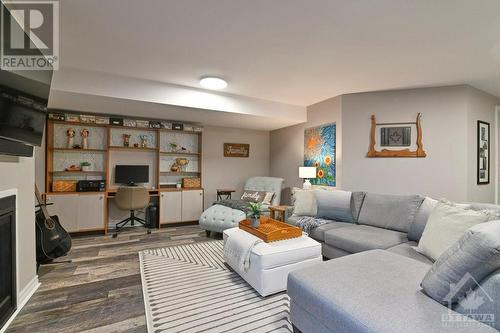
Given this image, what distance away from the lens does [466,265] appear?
1075 mm

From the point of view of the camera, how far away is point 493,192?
3.70m

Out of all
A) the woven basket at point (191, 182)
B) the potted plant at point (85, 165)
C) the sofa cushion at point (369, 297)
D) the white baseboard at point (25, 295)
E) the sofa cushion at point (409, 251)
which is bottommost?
the white baseboard at point (25, 295)

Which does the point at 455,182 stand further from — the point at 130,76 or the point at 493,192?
the point at 130,76

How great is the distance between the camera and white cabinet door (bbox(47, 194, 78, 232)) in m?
3.60

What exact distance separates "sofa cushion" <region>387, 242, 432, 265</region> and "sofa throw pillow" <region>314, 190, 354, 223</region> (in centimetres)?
85

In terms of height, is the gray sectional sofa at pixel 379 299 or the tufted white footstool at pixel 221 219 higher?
the gray sectional sofa at pixel 379 299

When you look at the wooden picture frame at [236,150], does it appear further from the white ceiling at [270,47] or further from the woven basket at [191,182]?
the white ceiling at [270,47]

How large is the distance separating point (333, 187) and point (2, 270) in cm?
409

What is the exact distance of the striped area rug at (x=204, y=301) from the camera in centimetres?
167

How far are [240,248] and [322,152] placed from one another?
8.83 ft

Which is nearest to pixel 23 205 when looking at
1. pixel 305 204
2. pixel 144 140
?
pixel 144 140

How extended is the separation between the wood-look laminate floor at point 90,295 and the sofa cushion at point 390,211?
2.63 m

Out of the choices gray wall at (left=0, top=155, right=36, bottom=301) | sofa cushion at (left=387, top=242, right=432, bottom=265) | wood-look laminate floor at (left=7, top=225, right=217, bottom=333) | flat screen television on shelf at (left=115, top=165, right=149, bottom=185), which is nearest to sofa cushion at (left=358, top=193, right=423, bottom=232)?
sofa cushion at (left=387, top=242, right=432, bottom=265)

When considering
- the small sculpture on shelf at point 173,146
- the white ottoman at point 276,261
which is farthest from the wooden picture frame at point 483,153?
the small sculpture on shelf at point 173,146
